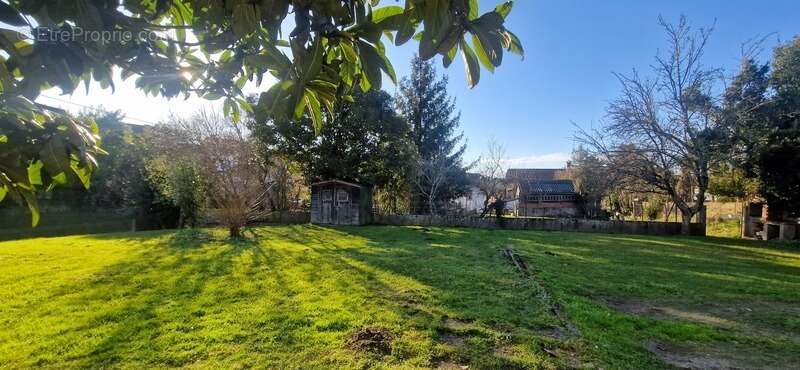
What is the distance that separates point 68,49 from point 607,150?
14909 millimetres

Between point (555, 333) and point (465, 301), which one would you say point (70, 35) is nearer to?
point (555, 333)

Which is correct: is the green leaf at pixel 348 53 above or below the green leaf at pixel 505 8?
below

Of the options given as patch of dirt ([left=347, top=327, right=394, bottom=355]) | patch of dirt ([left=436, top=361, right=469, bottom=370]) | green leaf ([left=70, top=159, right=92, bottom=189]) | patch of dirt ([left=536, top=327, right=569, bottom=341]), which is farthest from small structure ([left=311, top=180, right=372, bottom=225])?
green leaf ([left=70, top=159, right=92, bottom=189])

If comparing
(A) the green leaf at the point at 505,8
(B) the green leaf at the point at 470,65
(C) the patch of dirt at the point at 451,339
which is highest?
(A) the green leaf at the point at 505,8

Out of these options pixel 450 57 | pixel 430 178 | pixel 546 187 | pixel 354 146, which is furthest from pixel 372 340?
pixel 546 187

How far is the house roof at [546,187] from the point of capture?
26938 millimetres

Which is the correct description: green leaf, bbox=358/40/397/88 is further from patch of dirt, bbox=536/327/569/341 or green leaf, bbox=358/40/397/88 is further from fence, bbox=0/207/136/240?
fence, bbox=0/207/136/240

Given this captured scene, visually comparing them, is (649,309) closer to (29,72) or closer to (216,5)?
(216,5)

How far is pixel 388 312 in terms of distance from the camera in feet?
11.6

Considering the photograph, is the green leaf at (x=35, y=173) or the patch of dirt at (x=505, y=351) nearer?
the green leaf at (x=35, y=173)

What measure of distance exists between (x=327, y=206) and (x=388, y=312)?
12.7 metres

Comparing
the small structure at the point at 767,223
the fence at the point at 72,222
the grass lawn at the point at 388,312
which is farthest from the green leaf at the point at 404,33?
the fence at the point at 72,222

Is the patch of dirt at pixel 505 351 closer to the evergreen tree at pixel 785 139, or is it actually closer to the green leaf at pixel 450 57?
the green leaf at pixel 450 57

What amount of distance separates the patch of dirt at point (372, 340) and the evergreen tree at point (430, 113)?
64.7ft
